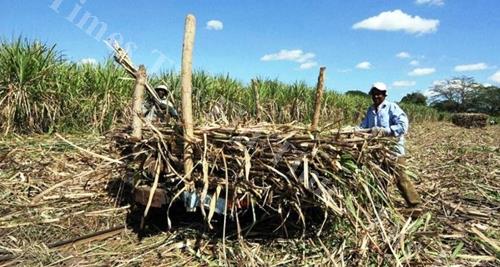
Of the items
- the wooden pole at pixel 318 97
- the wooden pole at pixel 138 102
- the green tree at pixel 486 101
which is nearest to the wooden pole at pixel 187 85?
the wooden pole at pixel 138 102

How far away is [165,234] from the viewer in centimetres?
383

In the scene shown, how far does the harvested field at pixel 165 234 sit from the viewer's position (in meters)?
3.36

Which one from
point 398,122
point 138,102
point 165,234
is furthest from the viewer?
point 398,122

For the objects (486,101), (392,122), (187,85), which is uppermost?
(486,101)

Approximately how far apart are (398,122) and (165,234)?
2.76 m

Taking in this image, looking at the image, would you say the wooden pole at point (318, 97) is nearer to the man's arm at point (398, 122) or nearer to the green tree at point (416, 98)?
the man's arm at point (398, 122)

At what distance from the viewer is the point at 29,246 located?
350 centimetres

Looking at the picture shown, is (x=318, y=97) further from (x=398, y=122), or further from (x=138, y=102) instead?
(x=138, y=102)

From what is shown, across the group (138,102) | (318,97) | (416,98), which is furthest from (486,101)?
(138,102)

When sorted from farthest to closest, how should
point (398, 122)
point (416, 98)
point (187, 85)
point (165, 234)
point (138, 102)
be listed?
point (416, 98) → point (398, 122) → point (138, 102) → point (165, 234) → point (187, 85)

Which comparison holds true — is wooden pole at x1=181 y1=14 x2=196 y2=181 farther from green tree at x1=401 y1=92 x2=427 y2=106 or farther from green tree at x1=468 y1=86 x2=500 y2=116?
green tree at x1=468 y1=86 x2=500 y2=116

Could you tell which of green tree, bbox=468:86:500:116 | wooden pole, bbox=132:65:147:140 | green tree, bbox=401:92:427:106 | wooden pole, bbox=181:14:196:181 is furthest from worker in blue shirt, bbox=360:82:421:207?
green tree, bbox=468:86:500:116

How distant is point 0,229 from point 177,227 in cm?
157

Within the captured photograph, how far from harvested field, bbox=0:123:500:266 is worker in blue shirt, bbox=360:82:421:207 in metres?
0.20
